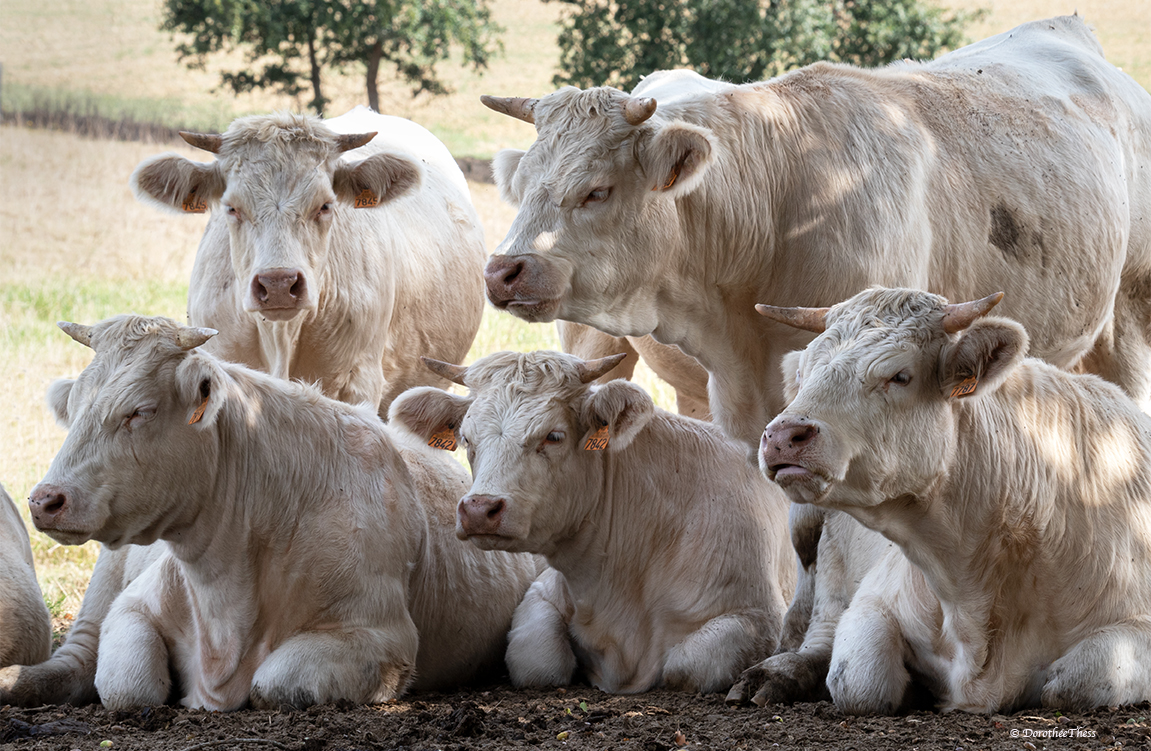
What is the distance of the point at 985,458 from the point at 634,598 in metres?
1.98

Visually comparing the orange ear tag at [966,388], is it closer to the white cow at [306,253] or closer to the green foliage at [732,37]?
the white cow at [306,253]

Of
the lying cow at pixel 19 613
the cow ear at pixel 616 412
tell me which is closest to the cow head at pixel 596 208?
the cow ear at pixel 616 412

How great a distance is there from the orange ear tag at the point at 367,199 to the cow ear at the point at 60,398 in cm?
253

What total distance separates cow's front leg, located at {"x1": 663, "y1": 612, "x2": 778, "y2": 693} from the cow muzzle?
8.46ft

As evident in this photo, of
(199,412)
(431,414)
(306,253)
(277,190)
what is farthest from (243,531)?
(277,190)

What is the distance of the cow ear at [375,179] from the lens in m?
7.34

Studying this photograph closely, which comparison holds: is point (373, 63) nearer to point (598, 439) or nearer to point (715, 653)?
point (598, 439)

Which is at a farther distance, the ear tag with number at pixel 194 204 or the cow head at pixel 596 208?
the ear tag with number at pixel 194 204

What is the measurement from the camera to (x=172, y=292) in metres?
17.6

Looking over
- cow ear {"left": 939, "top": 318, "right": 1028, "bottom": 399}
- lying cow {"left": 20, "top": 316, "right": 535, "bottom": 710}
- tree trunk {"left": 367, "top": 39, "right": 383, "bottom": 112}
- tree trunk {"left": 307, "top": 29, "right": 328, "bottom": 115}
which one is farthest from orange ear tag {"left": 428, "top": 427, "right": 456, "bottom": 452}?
tree trunk {"left": 367, "top": 39, "right": 383, "bottom": 112}

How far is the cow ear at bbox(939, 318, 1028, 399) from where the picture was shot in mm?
4254

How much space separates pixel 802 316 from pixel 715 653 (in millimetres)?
1598

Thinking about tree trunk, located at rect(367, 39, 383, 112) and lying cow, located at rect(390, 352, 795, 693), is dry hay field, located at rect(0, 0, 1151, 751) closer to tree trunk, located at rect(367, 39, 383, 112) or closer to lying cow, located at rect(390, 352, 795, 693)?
lying cow, located at rect(390, 352, 795, 693)

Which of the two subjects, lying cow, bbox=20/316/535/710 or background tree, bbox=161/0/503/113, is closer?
lying cow, bbox=20/316/535/710
